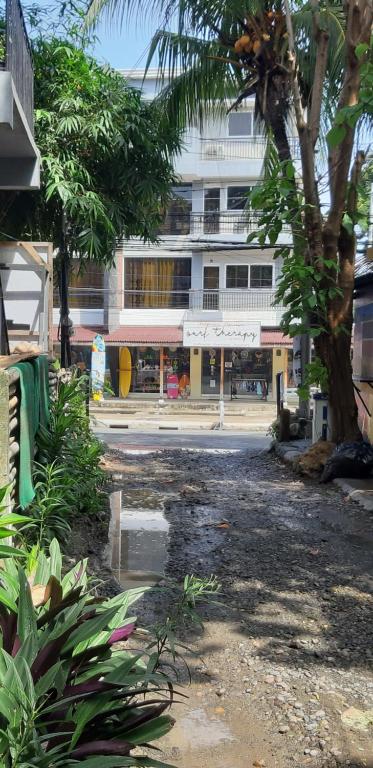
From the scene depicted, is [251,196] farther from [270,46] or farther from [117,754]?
[117,754]

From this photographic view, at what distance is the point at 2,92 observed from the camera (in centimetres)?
598

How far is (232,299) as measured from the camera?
1243 inches

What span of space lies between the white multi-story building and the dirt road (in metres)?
22.8

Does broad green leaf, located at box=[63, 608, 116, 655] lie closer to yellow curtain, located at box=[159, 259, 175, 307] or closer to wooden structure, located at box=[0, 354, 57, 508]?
wooden structure, located at box=[0, 354, 57, 508]

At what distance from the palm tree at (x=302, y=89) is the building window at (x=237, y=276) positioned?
64.6 feet

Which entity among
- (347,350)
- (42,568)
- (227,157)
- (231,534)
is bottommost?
(231,534)

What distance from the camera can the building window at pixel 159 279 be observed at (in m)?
32.0

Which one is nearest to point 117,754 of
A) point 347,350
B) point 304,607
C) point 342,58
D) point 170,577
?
point 304,607

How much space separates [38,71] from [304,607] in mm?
8922

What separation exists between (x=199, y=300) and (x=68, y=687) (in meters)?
29.7

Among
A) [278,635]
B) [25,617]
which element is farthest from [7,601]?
[278,635]

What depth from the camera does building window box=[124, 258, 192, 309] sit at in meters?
32.0

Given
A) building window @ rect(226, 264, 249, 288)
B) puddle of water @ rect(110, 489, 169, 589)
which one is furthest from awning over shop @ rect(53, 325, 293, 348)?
puddle of water @ rect(110, 489, 169, 589)

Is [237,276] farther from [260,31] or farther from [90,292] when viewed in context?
[260,31]
